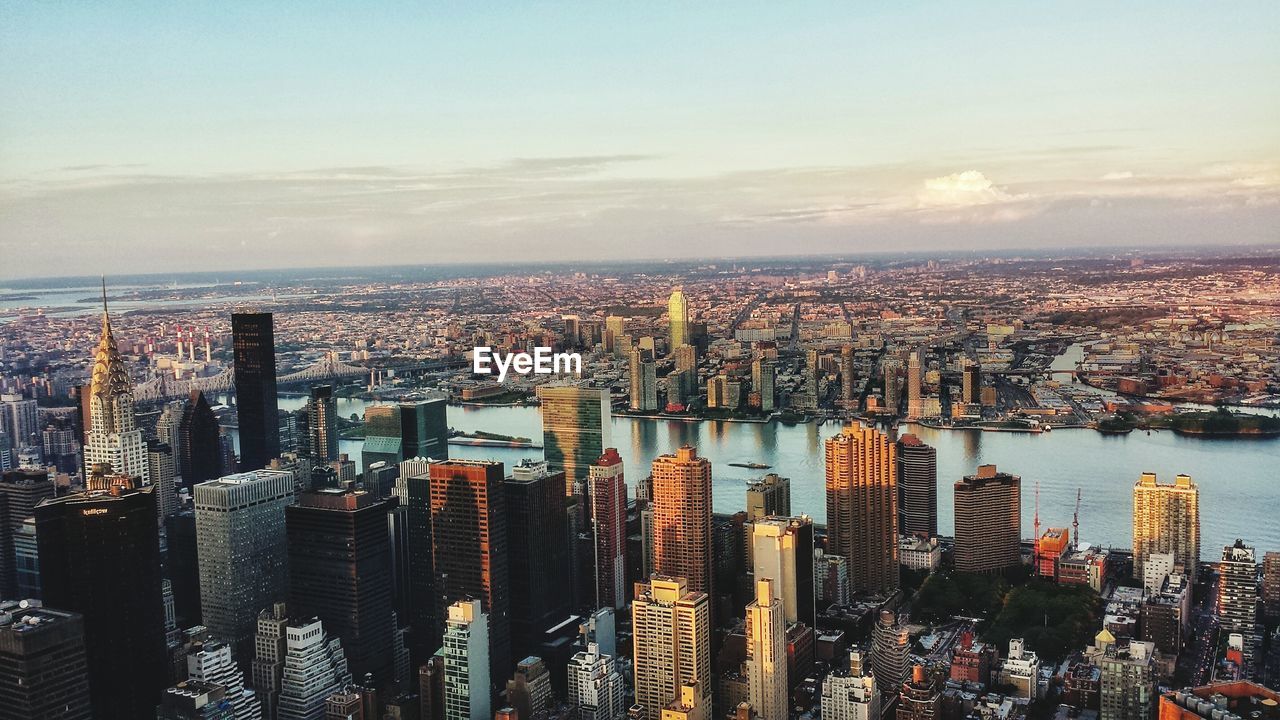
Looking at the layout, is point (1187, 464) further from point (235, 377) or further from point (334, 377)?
point (235, 377)

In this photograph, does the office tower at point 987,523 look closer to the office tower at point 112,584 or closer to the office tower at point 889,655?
the office tower at point 889,655

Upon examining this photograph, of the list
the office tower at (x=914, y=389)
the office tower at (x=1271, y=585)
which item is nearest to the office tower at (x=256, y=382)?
the office tower at (x=914, y=389)

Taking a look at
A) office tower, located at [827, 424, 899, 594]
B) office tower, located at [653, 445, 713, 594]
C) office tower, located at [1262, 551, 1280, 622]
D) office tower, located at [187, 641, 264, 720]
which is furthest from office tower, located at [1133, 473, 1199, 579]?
office tower, located at [187, 641, 264, 720]

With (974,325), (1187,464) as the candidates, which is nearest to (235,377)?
(974,325)

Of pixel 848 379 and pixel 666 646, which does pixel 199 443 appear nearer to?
pixel 666 646

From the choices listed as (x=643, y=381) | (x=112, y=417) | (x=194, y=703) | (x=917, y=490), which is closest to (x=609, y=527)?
(x=917, y=490)

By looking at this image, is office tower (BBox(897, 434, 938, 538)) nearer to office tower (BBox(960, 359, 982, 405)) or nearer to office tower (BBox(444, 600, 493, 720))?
office tower (BBox(960, 359, 982, 405))

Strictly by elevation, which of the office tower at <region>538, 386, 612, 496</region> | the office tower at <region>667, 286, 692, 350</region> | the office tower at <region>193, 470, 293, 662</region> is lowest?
the office tower at <region>193, 470, 293, 662</region>
